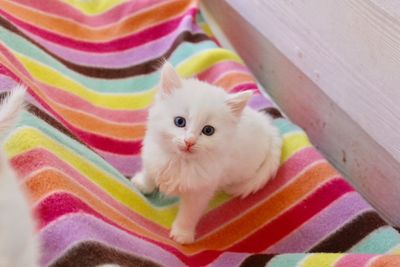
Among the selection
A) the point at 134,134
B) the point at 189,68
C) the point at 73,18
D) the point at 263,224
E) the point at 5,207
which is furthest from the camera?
the point at 73,18

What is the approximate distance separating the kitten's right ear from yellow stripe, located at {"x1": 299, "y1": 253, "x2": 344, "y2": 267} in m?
0.42

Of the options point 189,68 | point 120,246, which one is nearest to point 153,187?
point 120,246

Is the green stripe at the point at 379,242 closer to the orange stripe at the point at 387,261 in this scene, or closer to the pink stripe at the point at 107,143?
the orange stripe at the point at 387,261

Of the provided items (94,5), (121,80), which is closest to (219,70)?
(121,80)

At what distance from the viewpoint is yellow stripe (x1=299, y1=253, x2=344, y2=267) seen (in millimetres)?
1055

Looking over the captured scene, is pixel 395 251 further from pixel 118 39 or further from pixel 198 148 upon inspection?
pixel 118 39

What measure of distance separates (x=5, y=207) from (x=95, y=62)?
1.01m

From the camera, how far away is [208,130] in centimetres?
109

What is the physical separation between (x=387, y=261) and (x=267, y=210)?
1.05ft

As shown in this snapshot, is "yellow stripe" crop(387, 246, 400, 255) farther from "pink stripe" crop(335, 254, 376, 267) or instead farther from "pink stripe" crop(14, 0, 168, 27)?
"pink stripe" crop(14, 0, 168, 27)

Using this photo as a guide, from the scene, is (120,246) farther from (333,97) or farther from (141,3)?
(141,3)

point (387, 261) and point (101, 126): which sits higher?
point (387, 261)

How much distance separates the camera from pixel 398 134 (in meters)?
1.15

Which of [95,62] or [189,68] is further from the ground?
[189,68]
